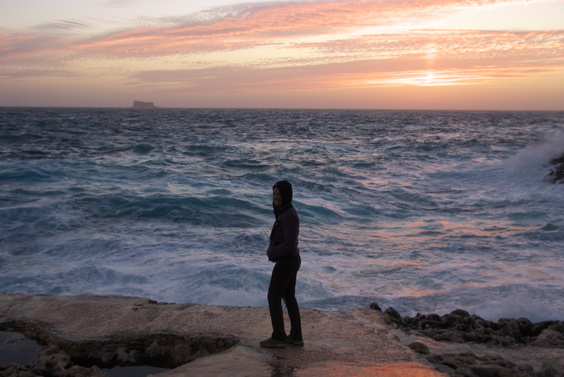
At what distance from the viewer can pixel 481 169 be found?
21297mm

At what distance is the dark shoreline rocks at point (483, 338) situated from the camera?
3.99m

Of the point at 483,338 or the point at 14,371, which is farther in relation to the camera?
the point at 483,338

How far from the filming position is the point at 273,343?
166 inches

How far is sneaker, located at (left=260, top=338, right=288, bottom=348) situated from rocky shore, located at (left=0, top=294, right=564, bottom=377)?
→ 2.4 inches

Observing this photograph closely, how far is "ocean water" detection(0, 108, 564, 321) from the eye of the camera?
691 cm

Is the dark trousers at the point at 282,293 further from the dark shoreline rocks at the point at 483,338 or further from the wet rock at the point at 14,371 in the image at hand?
the wet rock at the point at 14,371

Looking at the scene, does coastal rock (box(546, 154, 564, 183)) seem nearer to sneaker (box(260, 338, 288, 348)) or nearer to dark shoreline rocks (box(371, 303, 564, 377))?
dark shoreline rocks (box(371, 303, 564, 377))

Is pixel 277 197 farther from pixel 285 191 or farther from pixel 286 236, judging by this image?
pixel 286 236

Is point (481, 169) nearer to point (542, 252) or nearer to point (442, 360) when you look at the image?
point (542, 252)

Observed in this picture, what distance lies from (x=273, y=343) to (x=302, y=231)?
659 cm

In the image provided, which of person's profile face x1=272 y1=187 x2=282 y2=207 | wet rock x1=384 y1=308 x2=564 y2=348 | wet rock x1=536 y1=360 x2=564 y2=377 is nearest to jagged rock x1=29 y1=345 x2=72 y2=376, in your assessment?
person's profile face x1=272 y1=187 x2=282 y2=207

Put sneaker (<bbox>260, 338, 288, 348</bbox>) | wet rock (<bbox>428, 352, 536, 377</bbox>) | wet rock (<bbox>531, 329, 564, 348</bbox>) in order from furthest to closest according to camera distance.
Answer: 1. wet rock (<bbox>531, 329, 564, 348</bbox>)
2. sneaker (<bbox>260, 338, 288, 348</bbox>)
3. wet rock (<bbox>428, 352, 536, 377</bbox>)

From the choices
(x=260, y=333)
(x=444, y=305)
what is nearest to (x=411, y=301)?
(x=444, y=305)

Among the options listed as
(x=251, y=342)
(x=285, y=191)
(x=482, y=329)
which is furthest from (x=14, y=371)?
(x=482, y=329)
